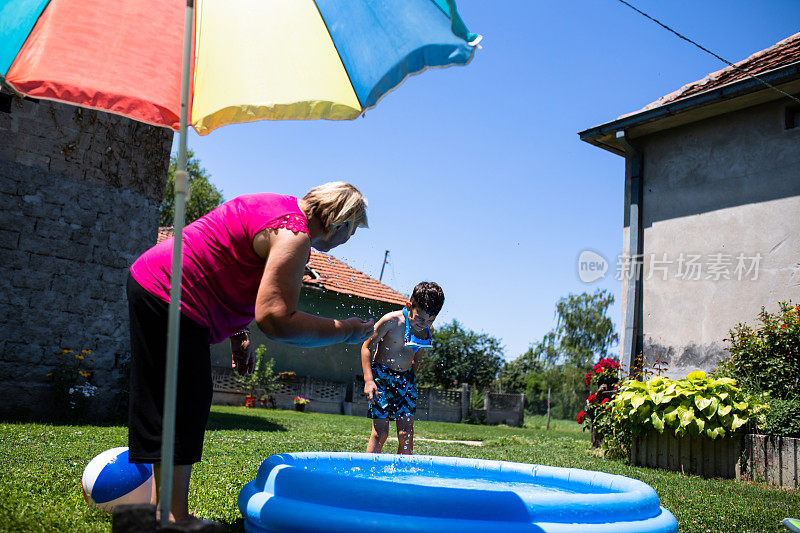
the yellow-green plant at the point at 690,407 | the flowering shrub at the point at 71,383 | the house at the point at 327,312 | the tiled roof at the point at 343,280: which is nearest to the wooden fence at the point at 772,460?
the yellow-green plant at the point at 690,407

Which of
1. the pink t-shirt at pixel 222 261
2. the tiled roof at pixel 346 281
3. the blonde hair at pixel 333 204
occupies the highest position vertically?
the tiled roof at pixel 346 281

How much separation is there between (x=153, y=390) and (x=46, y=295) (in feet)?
23.3

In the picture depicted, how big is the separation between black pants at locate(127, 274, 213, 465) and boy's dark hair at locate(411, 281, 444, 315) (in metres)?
2.56

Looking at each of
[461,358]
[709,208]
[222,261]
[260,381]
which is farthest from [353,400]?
[222,261]

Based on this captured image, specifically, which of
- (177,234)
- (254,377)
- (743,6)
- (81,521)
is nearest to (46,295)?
(81,521)

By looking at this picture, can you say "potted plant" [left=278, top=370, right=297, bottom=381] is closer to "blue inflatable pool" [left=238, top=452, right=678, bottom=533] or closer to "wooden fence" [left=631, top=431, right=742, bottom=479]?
"wooden fence" [left=631, top=431, right=742, bottom=479]

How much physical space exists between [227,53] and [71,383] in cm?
713

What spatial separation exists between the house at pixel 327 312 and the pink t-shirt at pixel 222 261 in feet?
49.2

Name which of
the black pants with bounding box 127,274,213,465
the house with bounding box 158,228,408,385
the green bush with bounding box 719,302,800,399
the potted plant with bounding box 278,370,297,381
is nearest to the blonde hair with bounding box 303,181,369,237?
the black pants with bounding box 127,274,213,465

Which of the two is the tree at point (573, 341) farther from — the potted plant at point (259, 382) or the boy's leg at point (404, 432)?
the boy's leg at point (404, 432)

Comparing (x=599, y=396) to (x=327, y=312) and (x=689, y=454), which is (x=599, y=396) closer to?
(x=689, y=454)

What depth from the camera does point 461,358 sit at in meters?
28.4

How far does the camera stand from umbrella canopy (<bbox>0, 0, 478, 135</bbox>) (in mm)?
2332

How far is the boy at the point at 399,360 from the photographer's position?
4637 millimetres
